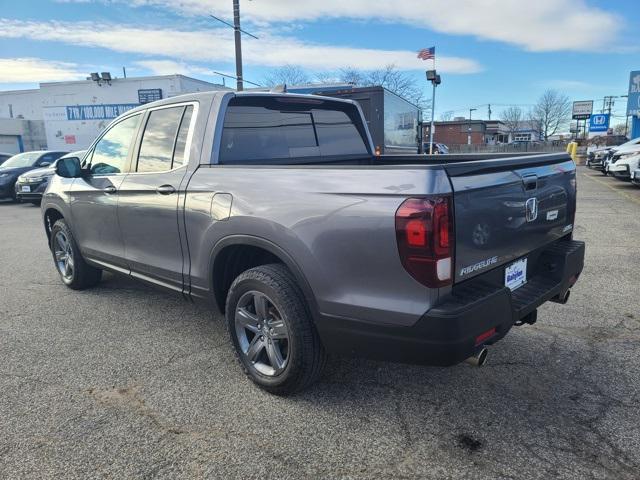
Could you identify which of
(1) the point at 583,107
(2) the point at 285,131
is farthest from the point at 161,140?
(1) the point at 583,107

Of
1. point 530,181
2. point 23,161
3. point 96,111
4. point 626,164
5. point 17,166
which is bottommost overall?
point 626,164

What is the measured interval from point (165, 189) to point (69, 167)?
1.48 metres

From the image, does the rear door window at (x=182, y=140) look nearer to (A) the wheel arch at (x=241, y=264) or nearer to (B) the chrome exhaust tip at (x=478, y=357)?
(A) the wheel arch at (x=241, y=264)

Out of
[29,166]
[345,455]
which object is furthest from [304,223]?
[29,166]

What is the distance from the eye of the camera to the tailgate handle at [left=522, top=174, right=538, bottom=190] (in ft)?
8.94

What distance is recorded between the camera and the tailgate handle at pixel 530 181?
272cm

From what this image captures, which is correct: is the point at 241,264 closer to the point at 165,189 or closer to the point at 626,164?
the point at 165,189

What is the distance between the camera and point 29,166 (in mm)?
14414

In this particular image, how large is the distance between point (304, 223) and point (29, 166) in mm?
14778

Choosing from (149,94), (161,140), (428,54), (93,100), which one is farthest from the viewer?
(93,100)

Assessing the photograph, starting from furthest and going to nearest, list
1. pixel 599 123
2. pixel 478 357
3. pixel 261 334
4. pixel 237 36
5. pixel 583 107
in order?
pixel 583 107, pixel 599 123, pixel 237 36, pixel 261 334, pixel 478 357

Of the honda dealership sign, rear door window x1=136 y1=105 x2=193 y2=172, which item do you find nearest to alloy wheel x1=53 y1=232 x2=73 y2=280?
rear door window x1=136 y1=105 x2=193 y2=172

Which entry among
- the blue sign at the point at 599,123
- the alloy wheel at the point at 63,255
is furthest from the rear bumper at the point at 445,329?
the blue sign at the point at 599,123

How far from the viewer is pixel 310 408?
9.39ft
